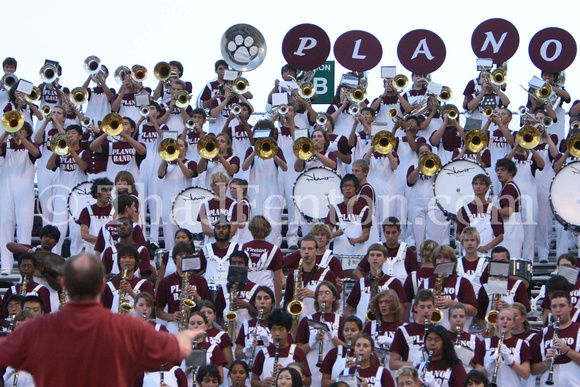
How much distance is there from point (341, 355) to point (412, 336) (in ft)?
2.29

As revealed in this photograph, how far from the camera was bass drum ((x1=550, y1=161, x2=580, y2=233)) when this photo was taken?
41.8 feet

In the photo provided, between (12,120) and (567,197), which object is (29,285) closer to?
(12,120)

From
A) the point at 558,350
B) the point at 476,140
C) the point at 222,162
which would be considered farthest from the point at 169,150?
the point at 558,350

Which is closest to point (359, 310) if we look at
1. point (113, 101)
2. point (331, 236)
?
point (331, 236)

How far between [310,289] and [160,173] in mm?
3959

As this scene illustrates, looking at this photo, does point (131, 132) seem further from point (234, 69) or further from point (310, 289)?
point (310, 289)

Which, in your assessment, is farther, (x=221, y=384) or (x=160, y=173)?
(x=160, y=173)

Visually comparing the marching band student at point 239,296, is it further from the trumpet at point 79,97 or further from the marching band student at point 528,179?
the trumpet at point 79,97

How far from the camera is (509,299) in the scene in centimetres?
1035

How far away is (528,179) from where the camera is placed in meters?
13.8

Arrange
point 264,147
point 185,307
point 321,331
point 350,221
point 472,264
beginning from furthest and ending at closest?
point 264,147 → point 350,221 → point 472,264 → point 185,307 → point 321,331

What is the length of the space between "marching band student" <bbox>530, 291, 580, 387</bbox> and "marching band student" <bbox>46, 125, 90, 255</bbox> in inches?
267

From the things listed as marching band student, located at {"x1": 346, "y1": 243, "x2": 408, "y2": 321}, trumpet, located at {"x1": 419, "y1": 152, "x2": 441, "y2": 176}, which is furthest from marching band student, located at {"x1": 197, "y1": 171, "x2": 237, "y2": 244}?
trumpet, located at {"x1": 419, "y1": 152, "x2": 441, "y2": 176}

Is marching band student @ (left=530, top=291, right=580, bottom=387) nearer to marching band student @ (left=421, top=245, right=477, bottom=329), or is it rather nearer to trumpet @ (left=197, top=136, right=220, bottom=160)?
marching band student @ (left=421, top=245, right=477, bottom=329)
